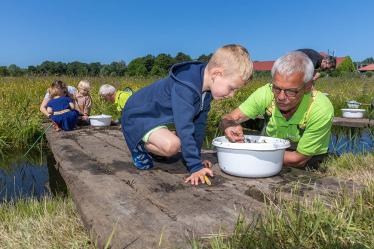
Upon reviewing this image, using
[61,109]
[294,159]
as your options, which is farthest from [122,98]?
[294,159]

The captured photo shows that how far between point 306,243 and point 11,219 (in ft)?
6.86

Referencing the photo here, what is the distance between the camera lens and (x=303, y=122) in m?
3.10

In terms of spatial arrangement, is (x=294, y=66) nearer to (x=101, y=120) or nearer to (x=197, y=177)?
(x=197, y=177)

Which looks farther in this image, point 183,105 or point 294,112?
point 294,112

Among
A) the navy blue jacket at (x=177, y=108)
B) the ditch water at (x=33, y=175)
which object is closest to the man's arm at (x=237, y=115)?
the navy blue jacket at (x=177, y=108)

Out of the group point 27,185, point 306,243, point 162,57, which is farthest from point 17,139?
point 162,57

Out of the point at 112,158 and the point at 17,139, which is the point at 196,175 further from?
the point at 17,139

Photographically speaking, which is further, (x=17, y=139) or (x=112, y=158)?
(x=17, y=139)

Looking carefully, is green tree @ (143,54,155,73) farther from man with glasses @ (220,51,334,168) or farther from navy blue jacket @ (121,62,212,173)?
navy blue jacket @ (121,62,212,173)

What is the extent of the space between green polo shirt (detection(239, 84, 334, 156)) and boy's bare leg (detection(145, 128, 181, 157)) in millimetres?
958

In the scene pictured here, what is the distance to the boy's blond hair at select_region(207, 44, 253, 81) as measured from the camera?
2.65 m

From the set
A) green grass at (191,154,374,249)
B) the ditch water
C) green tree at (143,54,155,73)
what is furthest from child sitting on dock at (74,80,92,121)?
green tree at (143,54,155,73)

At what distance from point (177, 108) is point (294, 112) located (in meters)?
1.10

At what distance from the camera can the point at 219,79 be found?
2732 mm
